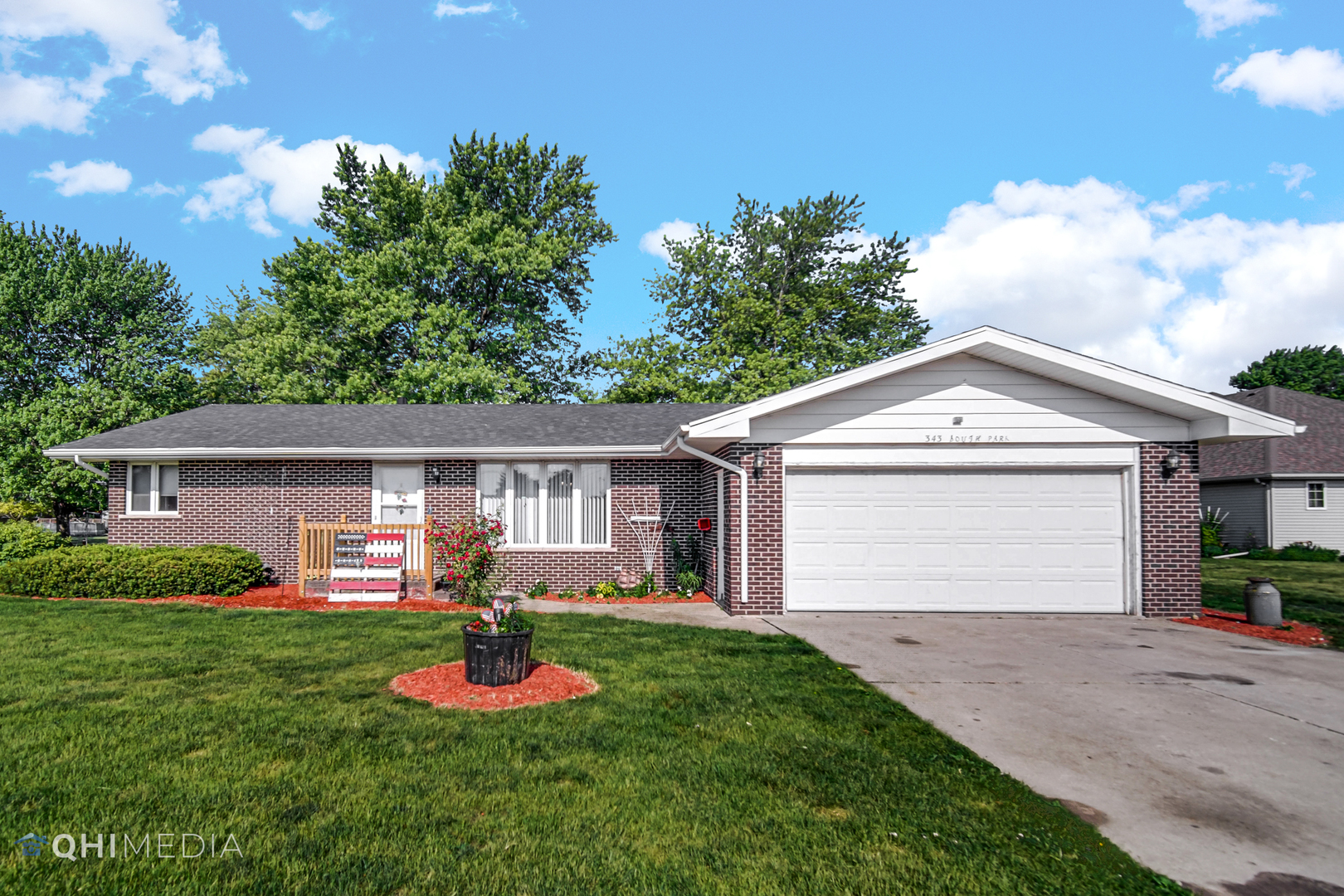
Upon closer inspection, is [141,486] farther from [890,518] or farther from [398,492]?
[890,518]

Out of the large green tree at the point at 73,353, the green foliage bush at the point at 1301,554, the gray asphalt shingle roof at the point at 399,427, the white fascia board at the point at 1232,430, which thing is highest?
the large green tree at the point at 73,353

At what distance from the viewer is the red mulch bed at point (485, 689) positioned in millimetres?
5711

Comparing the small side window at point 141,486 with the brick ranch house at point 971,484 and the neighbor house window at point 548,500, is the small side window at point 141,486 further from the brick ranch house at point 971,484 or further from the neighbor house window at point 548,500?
the brick ranch house at point 971,484

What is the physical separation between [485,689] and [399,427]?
403 inches

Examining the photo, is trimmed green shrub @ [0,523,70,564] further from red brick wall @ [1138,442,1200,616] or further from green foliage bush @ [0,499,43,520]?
red brick wall @ [1138,442,1200,616]

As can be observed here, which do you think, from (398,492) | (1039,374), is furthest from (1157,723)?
(398,492)

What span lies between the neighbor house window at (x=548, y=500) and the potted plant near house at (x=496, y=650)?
705 cm

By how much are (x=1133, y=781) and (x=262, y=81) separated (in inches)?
681

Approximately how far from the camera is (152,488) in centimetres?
1396

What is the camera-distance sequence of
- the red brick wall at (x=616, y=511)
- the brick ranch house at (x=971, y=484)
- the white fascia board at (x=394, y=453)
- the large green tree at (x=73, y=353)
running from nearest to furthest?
the brick ranch house at (x=971, y=484), the white fascia board at (x=394, y=453), the red brick wall at (x=616, y=511), the large green tree at (x=73, y=353)

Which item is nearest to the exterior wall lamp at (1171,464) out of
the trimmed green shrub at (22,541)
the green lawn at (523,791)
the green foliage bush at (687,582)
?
the green lawn at (523,791)

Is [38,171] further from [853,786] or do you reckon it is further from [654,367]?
[853,786]

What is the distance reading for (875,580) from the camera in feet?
34.8

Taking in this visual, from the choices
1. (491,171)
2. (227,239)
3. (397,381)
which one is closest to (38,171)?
(227,239)
